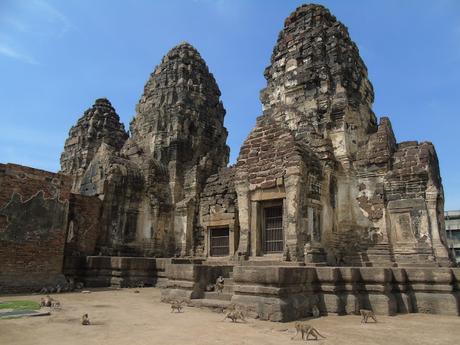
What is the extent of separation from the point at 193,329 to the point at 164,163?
14162 millimetres

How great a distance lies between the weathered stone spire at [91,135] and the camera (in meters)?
30.9

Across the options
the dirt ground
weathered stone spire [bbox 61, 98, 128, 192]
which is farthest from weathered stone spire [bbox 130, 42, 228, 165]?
the dirt ground

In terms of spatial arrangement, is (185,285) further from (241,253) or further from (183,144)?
(183,144)

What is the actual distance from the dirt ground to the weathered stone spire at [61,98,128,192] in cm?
2395

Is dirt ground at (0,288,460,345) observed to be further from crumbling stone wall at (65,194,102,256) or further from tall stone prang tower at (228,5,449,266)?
crumbling stone wall at (65,194,102,256)

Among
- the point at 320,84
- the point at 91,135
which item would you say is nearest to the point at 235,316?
the point at 320,84

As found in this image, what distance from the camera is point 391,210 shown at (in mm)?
12531

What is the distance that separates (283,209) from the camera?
12031 millimetres

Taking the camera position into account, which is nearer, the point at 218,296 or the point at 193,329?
the point at 193,329

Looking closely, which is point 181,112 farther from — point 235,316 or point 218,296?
point 235,316

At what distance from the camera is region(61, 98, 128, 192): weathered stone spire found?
30859mm

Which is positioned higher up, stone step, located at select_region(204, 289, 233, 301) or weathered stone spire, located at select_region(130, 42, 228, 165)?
weathered stone spire, located at select_region(130, 42, 228, 165)

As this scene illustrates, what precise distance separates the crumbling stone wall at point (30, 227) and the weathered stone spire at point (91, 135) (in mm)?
16976

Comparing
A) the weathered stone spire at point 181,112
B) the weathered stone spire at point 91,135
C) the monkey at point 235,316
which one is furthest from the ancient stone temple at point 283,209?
the weathered stone spire at point 91,135
